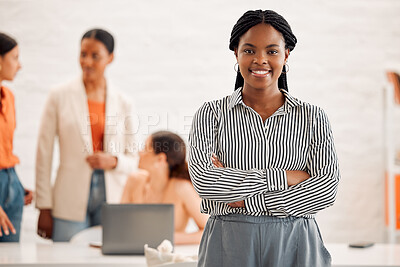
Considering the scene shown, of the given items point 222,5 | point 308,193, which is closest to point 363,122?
point 222,5

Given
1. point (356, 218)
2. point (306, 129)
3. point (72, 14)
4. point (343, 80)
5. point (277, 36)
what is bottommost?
point (356, 218)

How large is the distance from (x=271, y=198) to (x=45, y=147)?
2756 mm

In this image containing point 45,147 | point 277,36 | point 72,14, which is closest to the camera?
point 277,36

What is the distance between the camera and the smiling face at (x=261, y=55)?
4.22 feet

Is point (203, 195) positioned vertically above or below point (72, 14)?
below

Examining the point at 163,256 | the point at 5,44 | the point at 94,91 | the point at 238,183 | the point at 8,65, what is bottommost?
the point at 163,256

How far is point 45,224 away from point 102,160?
568 millimetres

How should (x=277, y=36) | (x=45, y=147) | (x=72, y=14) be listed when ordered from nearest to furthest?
(x=277, y=36) < (x=45, y=147) < (x=72, y=14)

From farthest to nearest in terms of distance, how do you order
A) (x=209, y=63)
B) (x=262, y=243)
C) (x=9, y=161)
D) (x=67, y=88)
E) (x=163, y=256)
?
(x=209, y=63) < (x=67, y=88) < (x=9, y=161) < (x=163, y=256) < (x=262, y=243)

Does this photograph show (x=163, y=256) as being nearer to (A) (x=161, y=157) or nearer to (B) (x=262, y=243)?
(B) (x=262, y=243)

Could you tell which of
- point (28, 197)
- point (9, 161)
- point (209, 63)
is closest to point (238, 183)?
point (9, 161)

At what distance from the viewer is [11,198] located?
352 cm

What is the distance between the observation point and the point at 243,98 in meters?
1.36

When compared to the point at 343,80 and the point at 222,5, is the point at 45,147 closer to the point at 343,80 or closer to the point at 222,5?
the point at 222,5
